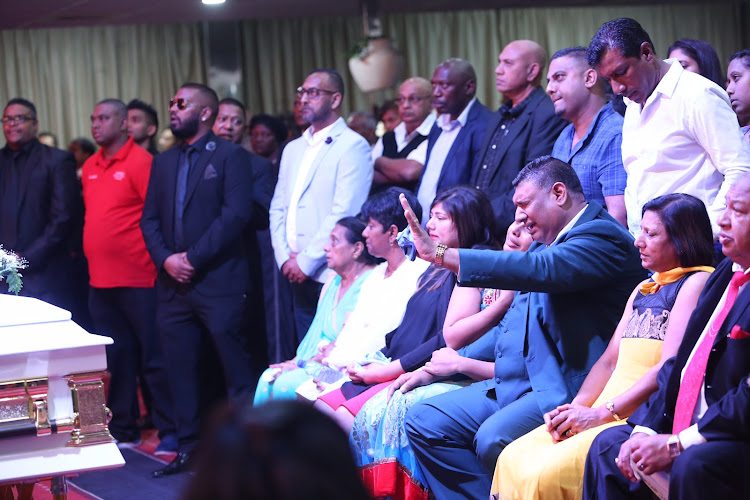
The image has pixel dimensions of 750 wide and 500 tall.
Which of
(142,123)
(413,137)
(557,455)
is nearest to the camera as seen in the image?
(557,455)

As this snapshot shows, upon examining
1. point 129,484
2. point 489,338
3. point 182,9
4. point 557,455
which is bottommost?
point 129,484

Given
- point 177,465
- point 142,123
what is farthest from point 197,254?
point 142,123

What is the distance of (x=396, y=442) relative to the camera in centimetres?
350

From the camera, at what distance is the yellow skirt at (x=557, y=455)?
2.61m

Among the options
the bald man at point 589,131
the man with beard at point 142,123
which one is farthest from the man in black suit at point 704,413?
the man with beard at point 142,123

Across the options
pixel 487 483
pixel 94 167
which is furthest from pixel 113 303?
pixel 487 483

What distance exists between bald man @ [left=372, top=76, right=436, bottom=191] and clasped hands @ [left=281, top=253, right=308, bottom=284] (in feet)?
2.13

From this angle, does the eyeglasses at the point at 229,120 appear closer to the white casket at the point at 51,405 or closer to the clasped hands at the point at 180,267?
the clasped hands at the point at 180,267

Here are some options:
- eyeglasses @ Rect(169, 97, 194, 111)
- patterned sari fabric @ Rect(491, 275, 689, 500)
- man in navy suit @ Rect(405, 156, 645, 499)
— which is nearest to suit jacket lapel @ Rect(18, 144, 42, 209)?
eyeglasses @ Rect(169, 97, 194, 111)

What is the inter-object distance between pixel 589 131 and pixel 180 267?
2.06 metres

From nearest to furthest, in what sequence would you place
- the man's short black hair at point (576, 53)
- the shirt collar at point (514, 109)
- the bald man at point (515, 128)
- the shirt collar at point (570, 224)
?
the shirt collar at point (570, 224)
the man's short black hair at point (576, 53)
the bald man at point (515, 128)
the shirt collar at point (514, 109)

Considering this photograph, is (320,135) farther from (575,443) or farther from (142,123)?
(575,443)

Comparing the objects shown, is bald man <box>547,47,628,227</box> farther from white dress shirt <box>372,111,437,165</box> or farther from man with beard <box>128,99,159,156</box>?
man with beard <box>128,99,159,156</box>

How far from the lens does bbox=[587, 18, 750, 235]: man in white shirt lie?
3.06m
